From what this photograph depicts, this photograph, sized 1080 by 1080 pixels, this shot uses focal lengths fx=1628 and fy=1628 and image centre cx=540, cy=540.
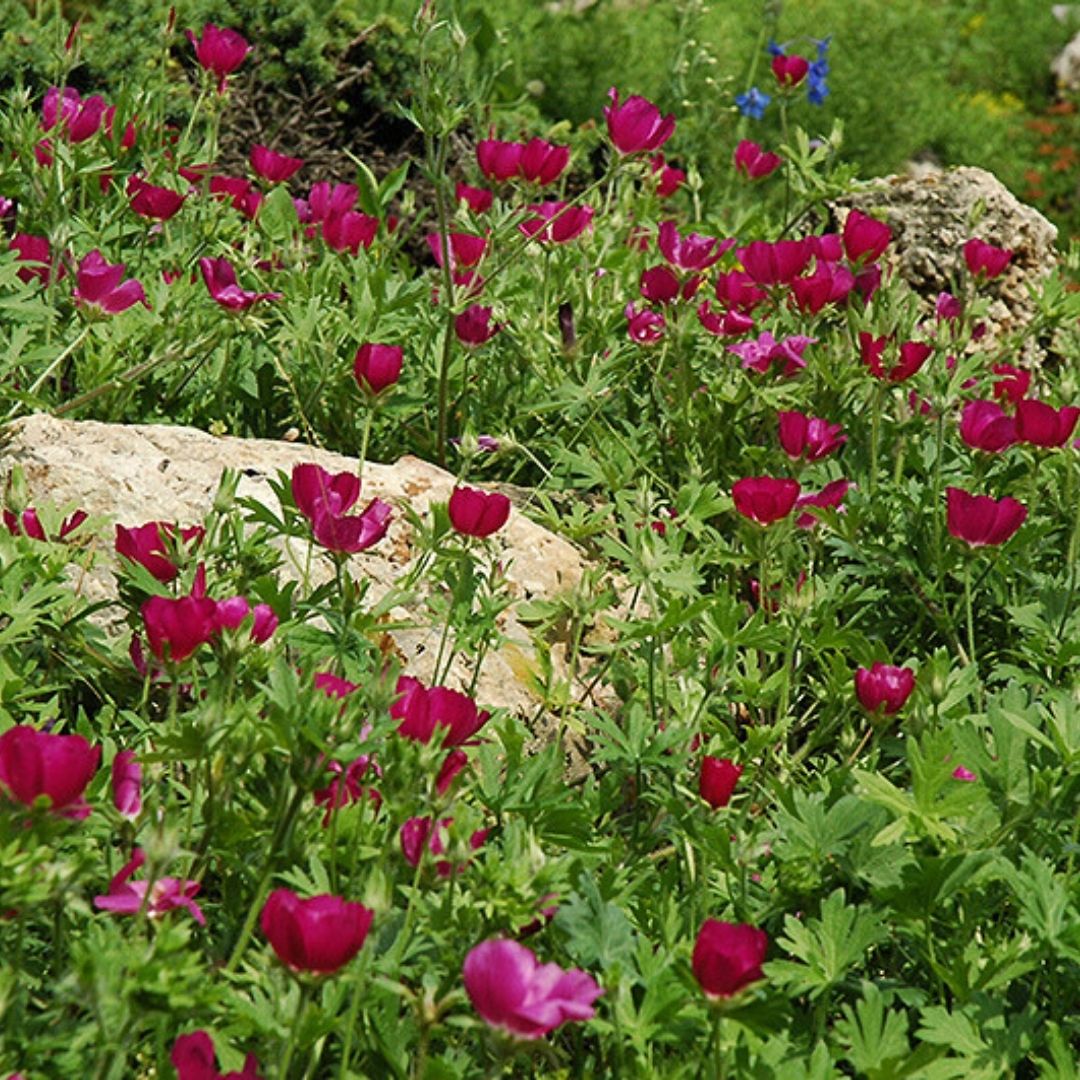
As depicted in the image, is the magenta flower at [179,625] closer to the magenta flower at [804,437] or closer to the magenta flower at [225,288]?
the magenta flower at [225,288]

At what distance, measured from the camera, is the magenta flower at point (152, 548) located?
6.19 feet

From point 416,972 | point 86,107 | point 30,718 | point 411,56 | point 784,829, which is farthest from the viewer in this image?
point 411,56

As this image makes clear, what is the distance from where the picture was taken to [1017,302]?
150 inches

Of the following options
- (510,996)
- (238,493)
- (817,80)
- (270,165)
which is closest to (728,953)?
(510,996)

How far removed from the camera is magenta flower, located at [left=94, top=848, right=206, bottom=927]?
4.67ft

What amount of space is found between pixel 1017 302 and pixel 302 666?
2508 millimetres

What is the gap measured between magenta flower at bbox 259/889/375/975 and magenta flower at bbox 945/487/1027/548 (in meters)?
1.17

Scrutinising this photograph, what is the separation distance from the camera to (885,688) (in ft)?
6.23

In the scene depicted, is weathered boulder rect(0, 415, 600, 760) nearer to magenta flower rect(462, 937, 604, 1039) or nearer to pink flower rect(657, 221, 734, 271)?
pink flower rect(657, 221, 734, 271)

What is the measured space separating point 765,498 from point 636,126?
2.84ft

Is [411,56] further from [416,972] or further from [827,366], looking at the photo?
[416,972]

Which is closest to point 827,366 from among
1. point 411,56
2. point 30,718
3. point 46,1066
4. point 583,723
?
point 583,723

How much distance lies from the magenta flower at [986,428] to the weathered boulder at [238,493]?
0.62 metres

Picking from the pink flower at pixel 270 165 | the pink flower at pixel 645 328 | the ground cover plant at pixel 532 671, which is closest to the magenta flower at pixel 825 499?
the ground cover plant at pixel 532 671
